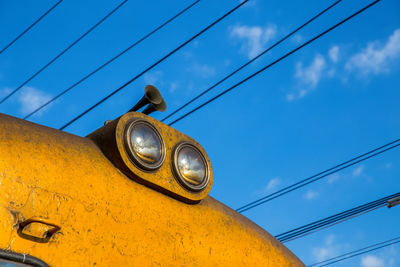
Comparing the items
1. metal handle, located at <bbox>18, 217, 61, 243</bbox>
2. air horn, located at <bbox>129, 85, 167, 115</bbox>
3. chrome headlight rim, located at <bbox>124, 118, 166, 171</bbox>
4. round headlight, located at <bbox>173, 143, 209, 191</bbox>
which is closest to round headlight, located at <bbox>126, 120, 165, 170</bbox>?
chrome headlight rim, located at <bbox>124, 118, 166, 171</bbox>

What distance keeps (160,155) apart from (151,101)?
24.0 inches

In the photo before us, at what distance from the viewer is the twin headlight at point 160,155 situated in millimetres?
2783

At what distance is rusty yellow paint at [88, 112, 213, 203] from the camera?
8.89 feet

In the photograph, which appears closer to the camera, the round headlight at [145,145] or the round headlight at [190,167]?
the round headlight at [145,145]

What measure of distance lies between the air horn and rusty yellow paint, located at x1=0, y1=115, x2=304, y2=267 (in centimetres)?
57

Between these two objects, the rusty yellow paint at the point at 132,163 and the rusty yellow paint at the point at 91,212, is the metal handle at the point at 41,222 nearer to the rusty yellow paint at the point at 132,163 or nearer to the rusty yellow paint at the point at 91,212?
the rusty yellow paint at the point at 91,212

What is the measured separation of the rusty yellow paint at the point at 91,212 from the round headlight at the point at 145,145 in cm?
13

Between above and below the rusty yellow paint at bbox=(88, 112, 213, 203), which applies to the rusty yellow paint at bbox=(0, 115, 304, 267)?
below

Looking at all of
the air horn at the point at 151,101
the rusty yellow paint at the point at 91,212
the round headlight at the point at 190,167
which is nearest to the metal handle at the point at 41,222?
the rusty yellow paint at the point at 91,212

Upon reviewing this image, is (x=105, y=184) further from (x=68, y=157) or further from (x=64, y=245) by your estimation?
(x=64, y=245)

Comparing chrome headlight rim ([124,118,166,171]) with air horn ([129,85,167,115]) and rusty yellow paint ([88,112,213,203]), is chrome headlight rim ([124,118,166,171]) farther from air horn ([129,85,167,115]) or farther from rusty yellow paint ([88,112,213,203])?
air horn ([129,85,167,115])

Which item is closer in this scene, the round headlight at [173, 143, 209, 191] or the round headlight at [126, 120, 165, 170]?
the round headlight at [126, 120, 165, 170]

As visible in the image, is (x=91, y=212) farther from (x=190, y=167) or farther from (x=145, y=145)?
(x=190, y=167)

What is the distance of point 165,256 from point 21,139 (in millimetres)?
867
